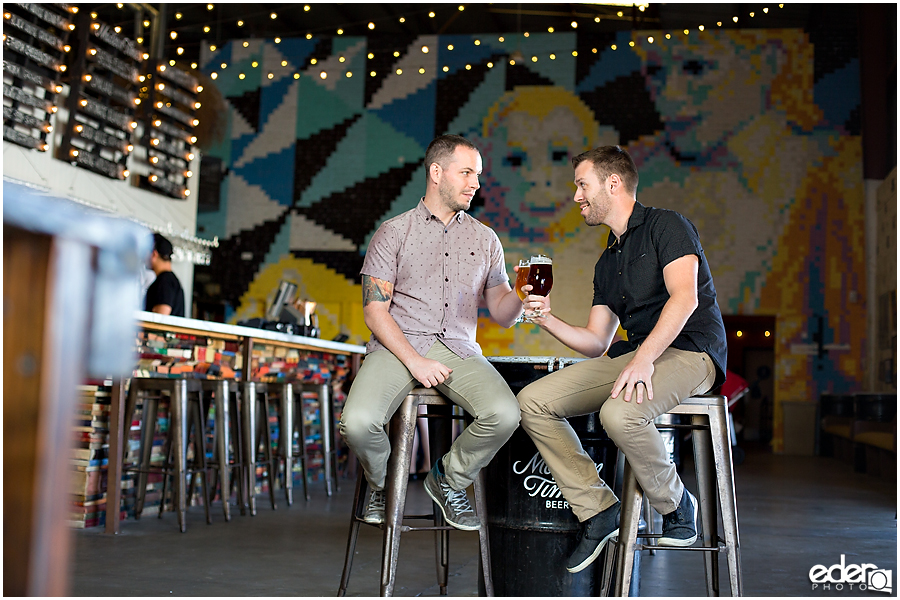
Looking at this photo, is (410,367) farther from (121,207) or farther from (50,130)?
(121,207)

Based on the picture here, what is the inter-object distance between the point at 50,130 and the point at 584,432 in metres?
6.17

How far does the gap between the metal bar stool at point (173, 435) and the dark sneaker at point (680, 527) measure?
7.84 ft

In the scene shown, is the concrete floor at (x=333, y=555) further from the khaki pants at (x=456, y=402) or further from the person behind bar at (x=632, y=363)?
the person behind bar at (x=632, y=363)

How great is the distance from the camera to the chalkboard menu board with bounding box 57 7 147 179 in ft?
23.7

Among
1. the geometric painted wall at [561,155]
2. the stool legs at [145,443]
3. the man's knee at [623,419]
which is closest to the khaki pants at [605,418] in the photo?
the man's knee at [623,419]

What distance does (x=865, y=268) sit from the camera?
9.90m

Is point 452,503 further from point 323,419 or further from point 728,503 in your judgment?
point 323,419

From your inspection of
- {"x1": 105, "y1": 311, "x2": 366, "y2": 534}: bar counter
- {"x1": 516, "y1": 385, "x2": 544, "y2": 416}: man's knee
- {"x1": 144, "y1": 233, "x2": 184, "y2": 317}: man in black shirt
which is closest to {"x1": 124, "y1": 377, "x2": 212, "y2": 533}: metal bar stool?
{"x1": 105, "y1": 311, "x2": 366, "y2": 534}: bar counter

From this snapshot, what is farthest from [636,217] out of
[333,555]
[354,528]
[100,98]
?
[100,98]

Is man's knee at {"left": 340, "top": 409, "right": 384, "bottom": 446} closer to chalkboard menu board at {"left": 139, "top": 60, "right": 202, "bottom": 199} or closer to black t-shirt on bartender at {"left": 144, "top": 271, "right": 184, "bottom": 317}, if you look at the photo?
black t-shirt on bartender at {"left": 144, "top": 271, "right": 184, "bottom": 317}

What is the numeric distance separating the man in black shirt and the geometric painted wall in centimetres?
562

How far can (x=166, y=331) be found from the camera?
433 cm

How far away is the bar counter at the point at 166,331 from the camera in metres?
3.60

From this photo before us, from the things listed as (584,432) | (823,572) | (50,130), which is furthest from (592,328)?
(50,130)
